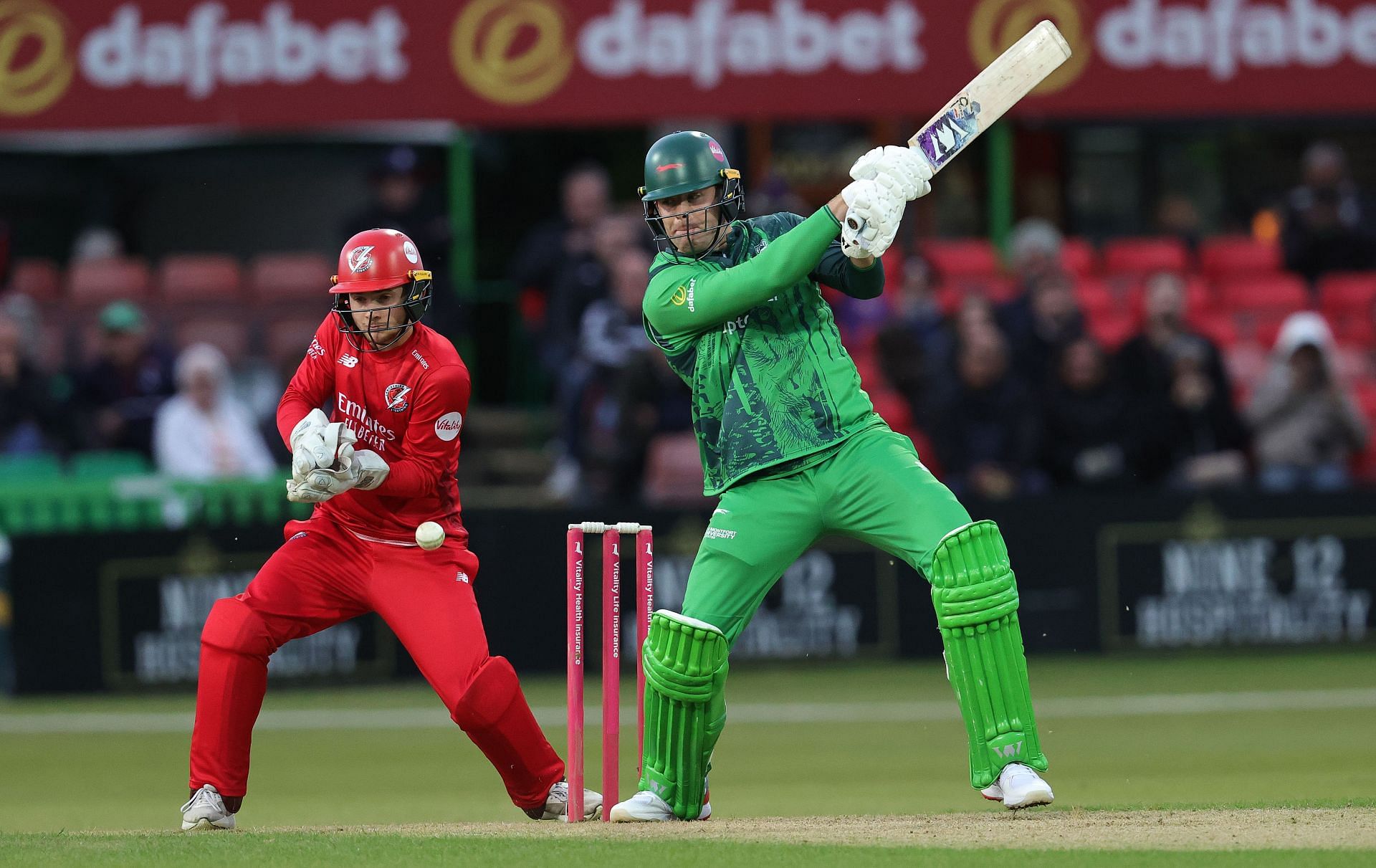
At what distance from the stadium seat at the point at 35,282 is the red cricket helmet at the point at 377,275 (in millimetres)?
8638

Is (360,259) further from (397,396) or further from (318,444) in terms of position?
(318,444)

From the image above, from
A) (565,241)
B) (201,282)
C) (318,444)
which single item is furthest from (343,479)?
(201,282)

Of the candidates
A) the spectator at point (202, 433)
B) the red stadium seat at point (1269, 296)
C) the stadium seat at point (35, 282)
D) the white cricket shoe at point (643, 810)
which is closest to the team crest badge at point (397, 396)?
the white cricket shoe at point (643, 810)

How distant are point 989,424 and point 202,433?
16.4 feet

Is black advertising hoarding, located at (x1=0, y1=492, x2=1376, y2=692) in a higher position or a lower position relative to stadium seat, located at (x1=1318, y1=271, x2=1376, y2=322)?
lower

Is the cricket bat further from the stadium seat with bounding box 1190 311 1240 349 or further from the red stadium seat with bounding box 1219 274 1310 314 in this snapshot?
the red stadium seat with bounding box 1219 274 1310 314

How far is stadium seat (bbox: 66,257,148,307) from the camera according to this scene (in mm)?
14336

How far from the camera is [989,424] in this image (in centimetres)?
1260

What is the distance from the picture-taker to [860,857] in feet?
17.9

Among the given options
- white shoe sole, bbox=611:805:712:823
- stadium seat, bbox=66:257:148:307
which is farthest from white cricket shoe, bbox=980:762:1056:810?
stadium seat, bbox=66:257:148:307

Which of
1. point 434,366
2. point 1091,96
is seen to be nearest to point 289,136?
point 1091,96

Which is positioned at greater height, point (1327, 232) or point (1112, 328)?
point (1327, 232)

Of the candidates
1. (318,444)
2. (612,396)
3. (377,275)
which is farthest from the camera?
(612,396)

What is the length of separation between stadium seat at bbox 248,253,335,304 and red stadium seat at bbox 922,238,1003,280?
447 centimetres
